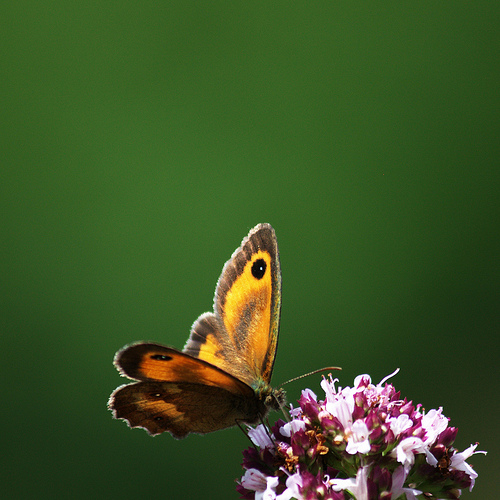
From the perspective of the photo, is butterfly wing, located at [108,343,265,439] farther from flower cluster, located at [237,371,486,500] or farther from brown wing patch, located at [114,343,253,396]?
flower cluster, located at [237,371,486,500]

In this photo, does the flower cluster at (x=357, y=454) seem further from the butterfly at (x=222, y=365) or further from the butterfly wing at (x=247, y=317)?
the butterfly wing at (x=247, y=317)

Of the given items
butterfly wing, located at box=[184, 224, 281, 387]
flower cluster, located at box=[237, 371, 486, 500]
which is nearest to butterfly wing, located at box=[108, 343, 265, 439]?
butterfly wing, located at box=[184, 224, 281, 387]

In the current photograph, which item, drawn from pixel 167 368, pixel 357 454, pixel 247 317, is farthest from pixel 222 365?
pixel 357 454

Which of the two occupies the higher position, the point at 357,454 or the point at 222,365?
the point at 222,365

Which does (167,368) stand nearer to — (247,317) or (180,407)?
(180,407)

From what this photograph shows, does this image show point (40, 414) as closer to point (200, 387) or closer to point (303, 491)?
point (200, 387)
